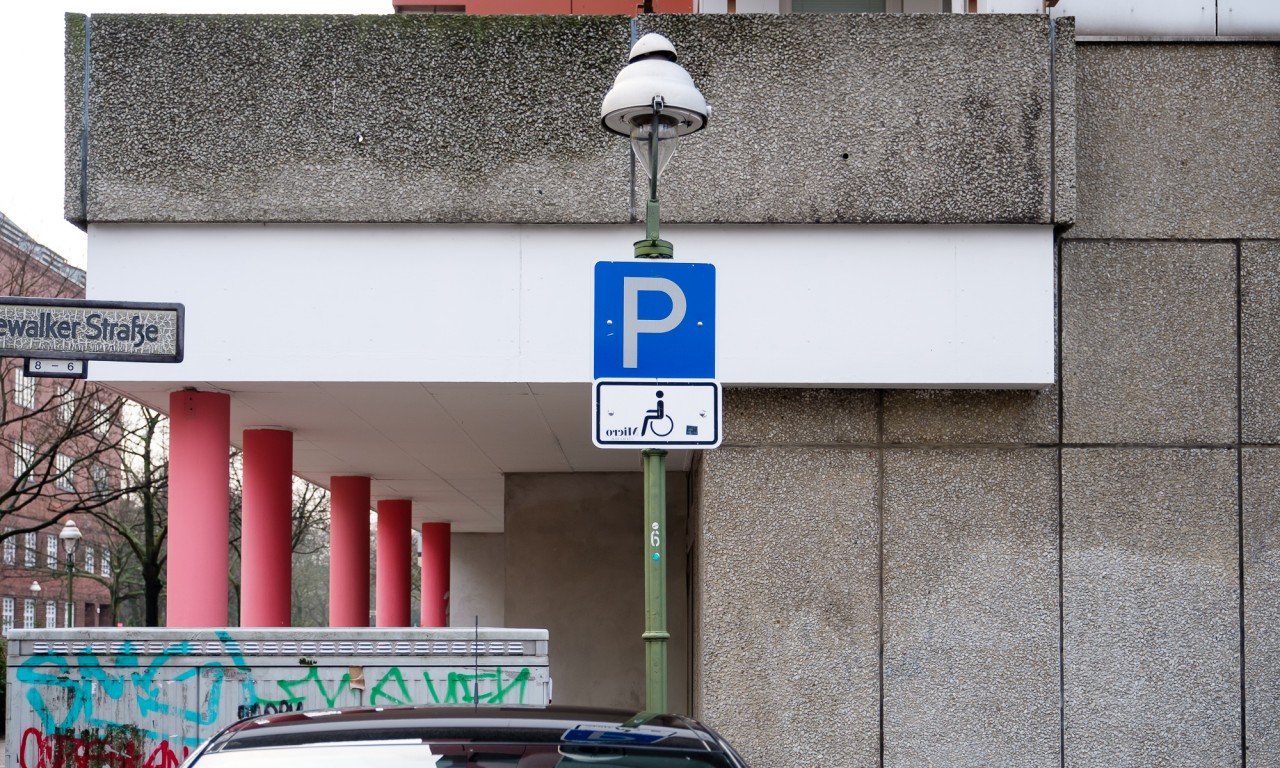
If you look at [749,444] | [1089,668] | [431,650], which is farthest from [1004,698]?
[431,650]

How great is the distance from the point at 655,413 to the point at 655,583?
72 centimetres

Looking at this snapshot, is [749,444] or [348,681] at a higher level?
[749,444]

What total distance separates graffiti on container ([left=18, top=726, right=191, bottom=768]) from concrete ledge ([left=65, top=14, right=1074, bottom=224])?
3.33 m

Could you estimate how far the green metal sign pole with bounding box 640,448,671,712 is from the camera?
21.3ft

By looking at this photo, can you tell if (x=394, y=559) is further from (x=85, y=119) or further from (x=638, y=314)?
(x=638, y=314)

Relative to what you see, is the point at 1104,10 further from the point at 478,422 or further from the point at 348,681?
the point at 348,681

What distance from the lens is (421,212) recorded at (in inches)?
401

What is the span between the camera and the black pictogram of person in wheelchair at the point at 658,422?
6574mm

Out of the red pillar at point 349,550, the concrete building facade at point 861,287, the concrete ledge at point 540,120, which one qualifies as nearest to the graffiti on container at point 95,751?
the concrete building facade at point 861,287

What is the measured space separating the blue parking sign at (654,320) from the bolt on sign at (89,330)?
2.14 m

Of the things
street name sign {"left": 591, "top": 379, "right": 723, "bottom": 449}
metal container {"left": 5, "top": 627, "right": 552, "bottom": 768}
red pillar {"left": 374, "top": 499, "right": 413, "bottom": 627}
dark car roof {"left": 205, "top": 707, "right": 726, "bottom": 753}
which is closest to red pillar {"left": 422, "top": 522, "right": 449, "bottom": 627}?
red pillar {"left": 374, "top": 499, "right": 413, "bottom": 627}

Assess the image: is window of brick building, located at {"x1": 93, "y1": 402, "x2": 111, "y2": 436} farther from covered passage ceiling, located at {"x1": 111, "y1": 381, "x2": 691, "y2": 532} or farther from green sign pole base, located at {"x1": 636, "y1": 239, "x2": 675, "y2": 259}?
green sign pole base, located at {"x1": 636, "y1": 239, "x2": 675, "y2": 259}

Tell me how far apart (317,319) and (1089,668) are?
5.52 metres

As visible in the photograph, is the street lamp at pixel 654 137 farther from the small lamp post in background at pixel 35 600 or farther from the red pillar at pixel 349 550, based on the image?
the small lamp post in background at pixel 35 600
